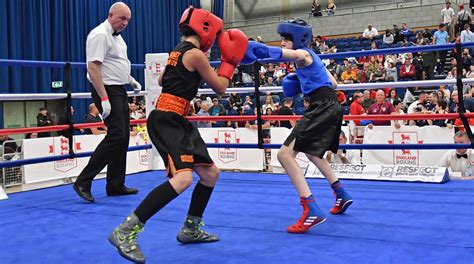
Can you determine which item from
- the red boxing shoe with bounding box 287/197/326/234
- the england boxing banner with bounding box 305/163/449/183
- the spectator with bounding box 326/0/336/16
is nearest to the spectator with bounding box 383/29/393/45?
the spectator with bounding box 326/0/336/16

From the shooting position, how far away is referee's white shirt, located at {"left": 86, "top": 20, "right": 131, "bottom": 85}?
→ 3256 mm

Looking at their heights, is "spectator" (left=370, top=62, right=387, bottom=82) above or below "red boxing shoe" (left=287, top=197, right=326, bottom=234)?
above

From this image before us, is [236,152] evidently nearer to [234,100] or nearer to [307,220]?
[307,220]

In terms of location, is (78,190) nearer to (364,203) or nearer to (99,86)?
(99,86)

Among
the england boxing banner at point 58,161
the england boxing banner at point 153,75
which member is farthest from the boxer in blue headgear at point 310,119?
the england boxing banner at point 58,161

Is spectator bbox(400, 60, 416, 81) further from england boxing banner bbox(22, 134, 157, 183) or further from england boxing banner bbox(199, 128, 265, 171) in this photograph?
england boxing banner bbox(22, 134, 157, 183)

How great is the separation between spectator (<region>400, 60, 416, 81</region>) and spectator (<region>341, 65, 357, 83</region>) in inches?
36.3

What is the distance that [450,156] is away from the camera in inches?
180

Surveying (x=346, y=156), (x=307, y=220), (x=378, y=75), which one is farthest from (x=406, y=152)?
(x=378, y=75)

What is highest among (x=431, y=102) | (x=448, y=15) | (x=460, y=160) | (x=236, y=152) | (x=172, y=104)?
(x=448, y=15)

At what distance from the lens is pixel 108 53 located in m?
3.37

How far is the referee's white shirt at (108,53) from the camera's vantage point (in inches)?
128

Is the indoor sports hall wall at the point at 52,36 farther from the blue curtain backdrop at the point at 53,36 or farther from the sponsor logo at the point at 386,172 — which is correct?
the sponsor logo at the point at 386,172

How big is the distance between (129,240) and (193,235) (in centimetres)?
44
